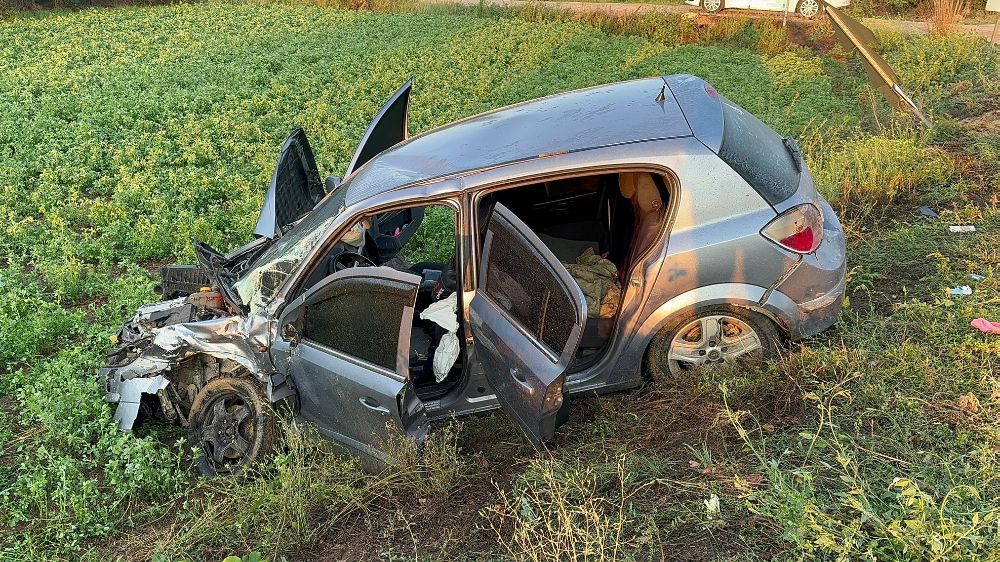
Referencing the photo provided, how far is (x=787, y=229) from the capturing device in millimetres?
4652

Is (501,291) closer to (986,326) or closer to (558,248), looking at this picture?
(558,248)

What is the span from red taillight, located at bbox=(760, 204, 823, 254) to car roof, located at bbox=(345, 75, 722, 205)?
0.70 m

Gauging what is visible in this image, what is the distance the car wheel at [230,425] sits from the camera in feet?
16.4

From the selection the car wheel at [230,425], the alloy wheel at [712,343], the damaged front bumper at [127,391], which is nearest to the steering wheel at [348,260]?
the car wheel at [230,425]

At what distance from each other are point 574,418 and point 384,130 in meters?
2.69

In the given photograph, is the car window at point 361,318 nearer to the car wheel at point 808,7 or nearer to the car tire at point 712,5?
the car tire at point 712,5

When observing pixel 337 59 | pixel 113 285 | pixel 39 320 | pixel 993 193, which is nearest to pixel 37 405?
pixel 39 320

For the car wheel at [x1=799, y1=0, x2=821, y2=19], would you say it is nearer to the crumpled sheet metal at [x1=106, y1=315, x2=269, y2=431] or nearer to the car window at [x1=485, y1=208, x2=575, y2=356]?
the car window at [x1=485, y1=208, x2=575, y2=356]

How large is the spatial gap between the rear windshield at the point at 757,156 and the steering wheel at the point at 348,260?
2.41 m

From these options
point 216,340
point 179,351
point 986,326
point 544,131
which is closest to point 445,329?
point 544,131

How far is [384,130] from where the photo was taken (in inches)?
243

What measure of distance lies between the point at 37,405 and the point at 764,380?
192 inches

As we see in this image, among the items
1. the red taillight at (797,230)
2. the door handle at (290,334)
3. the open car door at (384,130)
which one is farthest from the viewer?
the open car door at (384,130)

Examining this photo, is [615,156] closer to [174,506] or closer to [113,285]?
[174,506]
